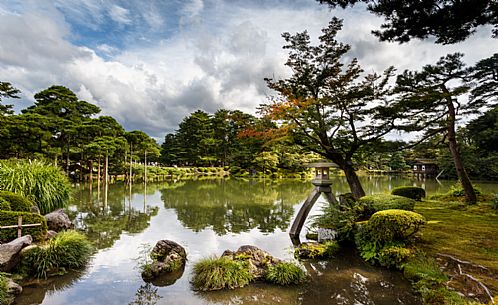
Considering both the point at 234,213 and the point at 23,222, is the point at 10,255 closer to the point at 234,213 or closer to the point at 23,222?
the point at 23,222

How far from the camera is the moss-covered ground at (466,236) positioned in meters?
3.94

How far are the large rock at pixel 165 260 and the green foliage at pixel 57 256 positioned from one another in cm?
114

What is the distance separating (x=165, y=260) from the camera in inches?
178

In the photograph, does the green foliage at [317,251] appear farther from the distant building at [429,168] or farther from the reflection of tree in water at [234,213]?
the distant building at [429,168]

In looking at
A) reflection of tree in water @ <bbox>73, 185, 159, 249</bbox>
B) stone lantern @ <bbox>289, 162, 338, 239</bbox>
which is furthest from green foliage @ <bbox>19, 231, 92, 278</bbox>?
stone lantern @ <bbox>289, 162, 338, 239</bbox>

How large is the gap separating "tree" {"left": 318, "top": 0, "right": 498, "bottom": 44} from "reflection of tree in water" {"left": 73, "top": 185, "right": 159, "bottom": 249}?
6.21 meters

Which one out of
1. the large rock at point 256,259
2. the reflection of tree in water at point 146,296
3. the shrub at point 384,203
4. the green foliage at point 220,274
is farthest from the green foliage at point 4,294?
the shrub at point 384,203

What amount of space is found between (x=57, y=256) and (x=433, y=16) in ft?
19.9

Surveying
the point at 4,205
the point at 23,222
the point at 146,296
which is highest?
the point at 4,205

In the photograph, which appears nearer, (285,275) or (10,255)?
(10,255)

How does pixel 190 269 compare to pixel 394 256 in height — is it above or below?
below

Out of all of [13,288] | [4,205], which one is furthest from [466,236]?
[4,205]

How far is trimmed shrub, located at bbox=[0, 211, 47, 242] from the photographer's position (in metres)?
4.63

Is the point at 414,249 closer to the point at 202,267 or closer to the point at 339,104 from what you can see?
the point at 202,267
